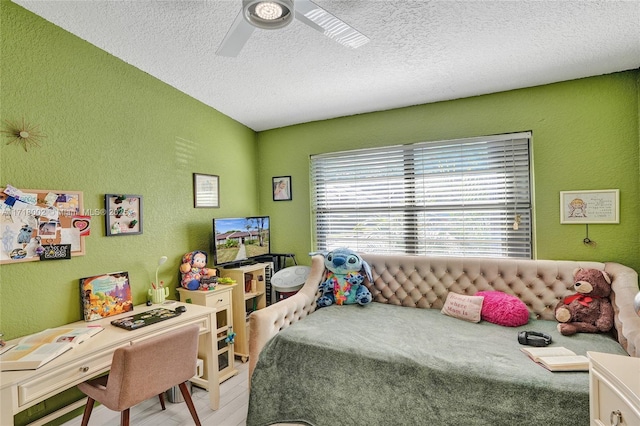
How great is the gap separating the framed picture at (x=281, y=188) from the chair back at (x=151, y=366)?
216 centimetres

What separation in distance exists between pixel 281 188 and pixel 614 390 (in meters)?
3.29

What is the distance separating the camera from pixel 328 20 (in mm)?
1588

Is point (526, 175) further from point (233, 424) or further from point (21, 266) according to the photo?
point (21, 266)

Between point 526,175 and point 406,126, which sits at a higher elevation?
point 406,126

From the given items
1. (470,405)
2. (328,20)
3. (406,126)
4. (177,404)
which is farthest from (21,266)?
(406,126)

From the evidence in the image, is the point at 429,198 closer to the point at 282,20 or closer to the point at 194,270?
the point at 282,20

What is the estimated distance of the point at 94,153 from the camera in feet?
7.81

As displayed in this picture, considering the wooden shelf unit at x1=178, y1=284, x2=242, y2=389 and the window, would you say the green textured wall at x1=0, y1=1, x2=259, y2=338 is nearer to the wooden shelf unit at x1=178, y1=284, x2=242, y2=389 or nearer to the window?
the wooden shelf unit at x1=178, y1=284, x2=242, y2=389

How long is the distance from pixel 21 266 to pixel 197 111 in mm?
1920

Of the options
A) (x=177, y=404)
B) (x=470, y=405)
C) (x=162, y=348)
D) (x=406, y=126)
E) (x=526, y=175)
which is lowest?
(x=177, y=404)

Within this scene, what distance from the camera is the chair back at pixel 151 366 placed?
1.64m

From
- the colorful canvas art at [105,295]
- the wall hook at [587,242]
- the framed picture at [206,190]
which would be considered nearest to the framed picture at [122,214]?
the colorful canvas art at [105,295]

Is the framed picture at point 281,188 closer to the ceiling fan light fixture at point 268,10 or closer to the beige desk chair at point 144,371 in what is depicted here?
the beige desk chair at point 144,371

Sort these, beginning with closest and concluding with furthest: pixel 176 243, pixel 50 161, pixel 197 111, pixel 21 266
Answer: pixel 21 266, pixel 50 161, pixel 176 243, pixel 197 111
